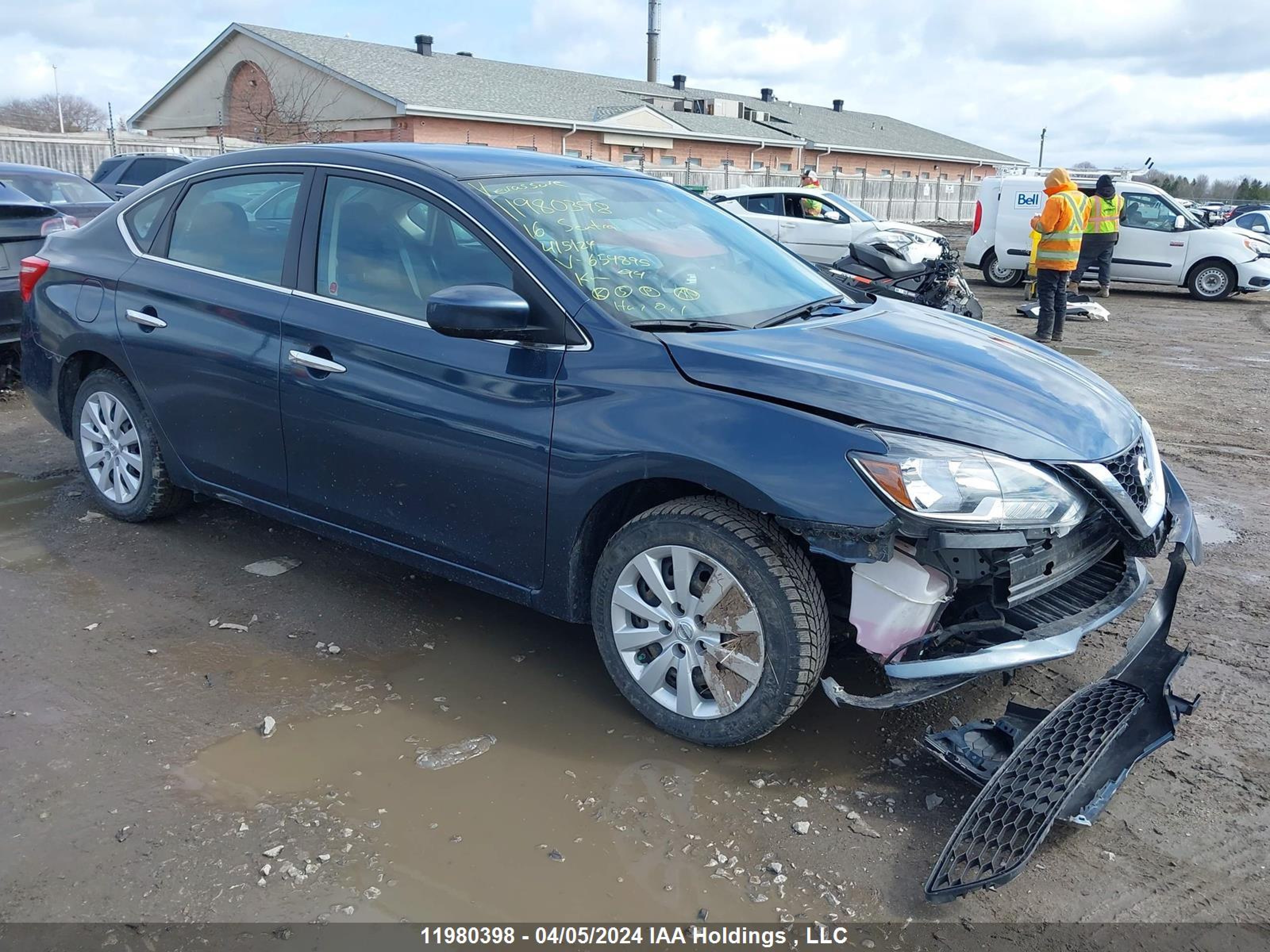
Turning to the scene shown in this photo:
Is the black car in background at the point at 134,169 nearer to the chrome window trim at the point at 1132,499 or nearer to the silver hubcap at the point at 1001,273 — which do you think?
the silver hubcap at the point at 1001,273

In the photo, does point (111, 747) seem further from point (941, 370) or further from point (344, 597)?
point (941, 370)

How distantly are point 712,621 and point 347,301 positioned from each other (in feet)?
6.15

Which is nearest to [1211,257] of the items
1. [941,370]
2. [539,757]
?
[941,370]

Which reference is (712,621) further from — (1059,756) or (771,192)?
(771,192)

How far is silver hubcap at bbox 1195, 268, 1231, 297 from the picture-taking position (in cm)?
1645

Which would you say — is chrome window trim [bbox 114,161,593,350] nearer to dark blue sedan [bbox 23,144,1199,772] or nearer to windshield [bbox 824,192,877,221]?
dark blue sedan [bbox 23,144,1199,772]

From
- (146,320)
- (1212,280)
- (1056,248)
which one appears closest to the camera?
(146,320)

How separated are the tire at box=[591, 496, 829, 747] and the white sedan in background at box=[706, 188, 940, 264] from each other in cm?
1404

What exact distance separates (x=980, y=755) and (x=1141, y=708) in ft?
1.88

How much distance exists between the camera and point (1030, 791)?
288 centimetres

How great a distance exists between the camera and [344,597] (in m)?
4.39

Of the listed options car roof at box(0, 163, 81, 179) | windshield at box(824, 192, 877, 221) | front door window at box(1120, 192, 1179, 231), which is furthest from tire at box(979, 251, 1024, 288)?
car roof at box(0, 163, 81, 179)

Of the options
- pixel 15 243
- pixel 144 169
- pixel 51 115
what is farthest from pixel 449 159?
pixel 51 115

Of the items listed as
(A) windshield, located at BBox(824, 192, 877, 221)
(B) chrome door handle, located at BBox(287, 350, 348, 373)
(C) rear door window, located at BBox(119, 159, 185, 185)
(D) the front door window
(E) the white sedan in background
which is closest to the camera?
(B) chrome door handle, located at BBox(287, 350, 348, 373)
